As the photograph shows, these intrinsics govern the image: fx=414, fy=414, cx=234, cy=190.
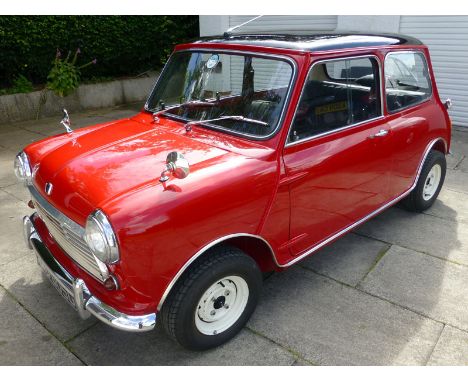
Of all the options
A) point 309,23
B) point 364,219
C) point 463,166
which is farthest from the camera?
point 309,23

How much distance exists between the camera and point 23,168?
9.59 feet

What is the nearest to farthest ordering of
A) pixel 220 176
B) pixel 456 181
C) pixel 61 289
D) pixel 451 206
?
pixel 220 176 → pixel 61 289 → pixel 451 206 → pixel 456 181

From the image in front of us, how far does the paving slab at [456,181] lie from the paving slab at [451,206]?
11 centimetres

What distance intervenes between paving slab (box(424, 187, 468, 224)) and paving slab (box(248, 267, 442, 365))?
1825 mm

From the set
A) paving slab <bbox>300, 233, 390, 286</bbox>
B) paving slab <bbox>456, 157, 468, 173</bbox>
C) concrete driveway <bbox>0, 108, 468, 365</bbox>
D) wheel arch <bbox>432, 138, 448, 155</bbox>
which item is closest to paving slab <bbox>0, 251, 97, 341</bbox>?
concrete driveway <bbox>0, 108, 468, 365</bbox>

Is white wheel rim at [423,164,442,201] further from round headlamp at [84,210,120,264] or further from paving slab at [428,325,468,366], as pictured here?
round headlamp at [84,210,120,264]

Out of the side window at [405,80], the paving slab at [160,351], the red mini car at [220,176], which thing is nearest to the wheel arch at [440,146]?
the side window at [405,80]

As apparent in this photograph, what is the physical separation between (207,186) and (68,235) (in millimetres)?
869

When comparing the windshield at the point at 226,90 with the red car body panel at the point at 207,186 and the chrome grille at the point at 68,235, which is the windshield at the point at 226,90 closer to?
the red car body panel at the point at 207,186

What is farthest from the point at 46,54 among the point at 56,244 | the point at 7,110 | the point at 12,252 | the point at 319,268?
the point at 319,268

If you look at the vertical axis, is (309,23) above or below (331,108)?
above

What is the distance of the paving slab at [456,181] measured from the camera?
5078 mm

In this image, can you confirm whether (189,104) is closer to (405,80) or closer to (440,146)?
(405,80)

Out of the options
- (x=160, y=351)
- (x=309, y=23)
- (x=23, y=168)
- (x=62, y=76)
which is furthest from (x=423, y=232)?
(x=62, y=76)
